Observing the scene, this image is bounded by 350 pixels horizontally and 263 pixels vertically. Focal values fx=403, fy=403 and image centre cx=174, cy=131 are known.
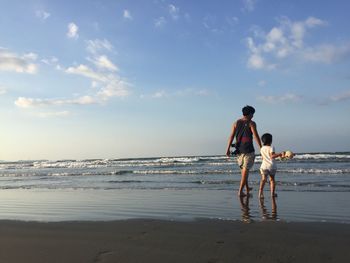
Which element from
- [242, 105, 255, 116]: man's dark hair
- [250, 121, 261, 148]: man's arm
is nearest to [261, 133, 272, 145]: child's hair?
[250, 121, 261, 148]: man's arm

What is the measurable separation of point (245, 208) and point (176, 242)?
3.04 meters

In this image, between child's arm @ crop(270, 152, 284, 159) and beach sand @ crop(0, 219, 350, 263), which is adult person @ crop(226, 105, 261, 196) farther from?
beach sand @ crop(0, 219, 350, 263)

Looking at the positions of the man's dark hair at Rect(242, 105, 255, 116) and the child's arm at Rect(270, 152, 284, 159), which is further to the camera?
the man's dark hair at Rect(242, 105, 255, 116)

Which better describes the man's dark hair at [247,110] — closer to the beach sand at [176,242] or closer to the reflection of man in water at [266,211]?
the reflection of man in water at [266,211]

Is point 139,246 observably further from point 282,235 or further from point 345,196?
point 345,196

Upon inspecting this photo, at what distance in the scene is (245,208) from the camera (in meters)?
6.98

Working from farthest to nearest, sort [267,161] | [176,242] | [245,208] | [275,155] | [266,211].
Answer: [267,161] → [275,155] → [245,208] → [266,211] → [176,242]

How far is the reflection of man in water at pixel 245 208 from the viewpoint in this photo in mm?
5731

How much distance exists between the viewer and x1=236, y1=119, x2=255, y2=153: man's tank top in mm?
8750

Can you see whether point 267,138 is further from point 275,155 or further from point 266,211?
point 266,211

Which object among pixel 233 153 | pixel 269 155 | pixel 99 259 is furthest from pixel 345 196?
pixel 99 259

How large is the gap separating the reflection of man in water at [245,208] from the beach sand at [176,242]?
0.50 meters

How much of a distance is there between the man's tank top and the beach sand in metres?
3.63

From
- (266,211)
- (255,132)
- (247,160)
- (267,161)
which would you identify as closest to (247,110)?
(255,132)
